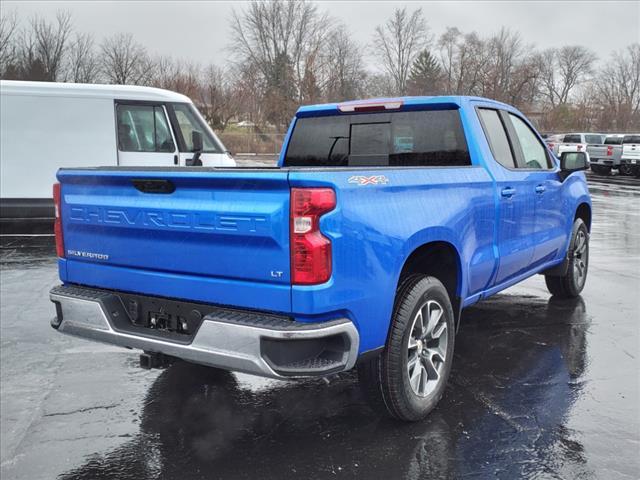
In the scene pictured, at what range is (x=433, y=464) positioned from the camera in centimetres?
322

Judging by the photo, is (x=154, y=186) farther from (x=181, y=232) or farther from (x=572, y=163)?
(x=572, y=163)

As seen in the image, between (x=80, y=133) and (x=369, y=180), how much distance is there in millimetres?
10204

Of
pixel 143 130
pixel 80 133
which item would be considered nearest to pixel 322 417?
pixel 143 130

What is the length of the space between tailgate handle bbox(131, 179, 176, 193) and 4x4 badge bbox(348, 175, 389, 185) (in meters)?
0.96

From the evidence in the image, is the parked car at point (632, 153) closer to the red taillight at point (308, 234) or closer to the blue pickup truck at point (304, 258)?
the blue pickup truck at point (304, 258)

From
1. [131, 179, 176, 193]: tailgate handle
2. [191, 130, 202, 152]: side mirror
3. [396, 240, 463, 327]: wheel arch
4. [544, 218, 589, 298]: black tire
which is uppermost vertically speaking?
[191, 130, 202, 152]: side mirror

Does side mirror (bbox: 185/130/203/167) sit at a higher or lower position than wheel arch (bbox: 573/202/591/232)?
higher

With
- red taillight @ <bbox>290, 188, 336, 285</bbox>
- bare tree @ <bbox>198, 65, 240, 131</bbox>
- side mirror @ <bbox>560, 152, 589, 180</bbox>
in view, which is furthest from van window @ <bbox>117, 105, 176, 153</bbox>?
bare tree @ <bbox>198, 65, 240, 131</bbox>

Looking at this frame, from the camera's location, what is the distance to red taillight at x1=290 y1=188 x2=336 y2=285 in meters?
2.87

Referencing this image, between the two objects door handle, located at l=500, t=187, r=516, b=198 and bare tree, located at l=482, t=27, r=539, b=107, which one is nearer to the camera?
door handle, located at l=500, t=187, r=516, b=198

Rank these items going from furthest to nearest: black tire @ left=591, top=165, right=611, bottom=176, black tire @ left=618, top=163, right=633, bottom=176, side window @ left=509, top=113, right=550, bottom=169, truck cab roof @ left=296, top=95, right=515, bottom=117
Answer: black tire @ left=591, top=165, right=611, bottom=176, black tire @ left=618, top=163, right=633, bottom=176, side window @ left=509, top=113, right=550, bottom=169, truck cab roof @ left=296, top=95, right=515, bottom=117

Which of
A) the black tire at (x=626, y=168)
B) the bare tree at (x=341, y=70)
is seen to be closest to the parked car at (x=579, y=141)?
the black tire at (x=626, y=168)

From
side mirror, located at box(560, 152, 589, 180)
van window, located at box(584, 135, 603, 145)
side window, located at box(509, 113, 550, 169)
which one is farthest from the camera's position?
van window, located at box(584, 135, 603, 145)

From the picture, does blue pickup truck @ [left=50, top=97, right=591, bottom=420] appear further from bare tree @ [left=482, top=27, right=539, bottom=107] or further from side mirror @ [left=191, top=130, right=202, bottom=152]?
bare tree @ [left=482, top=27, right=539, bottom=107]
